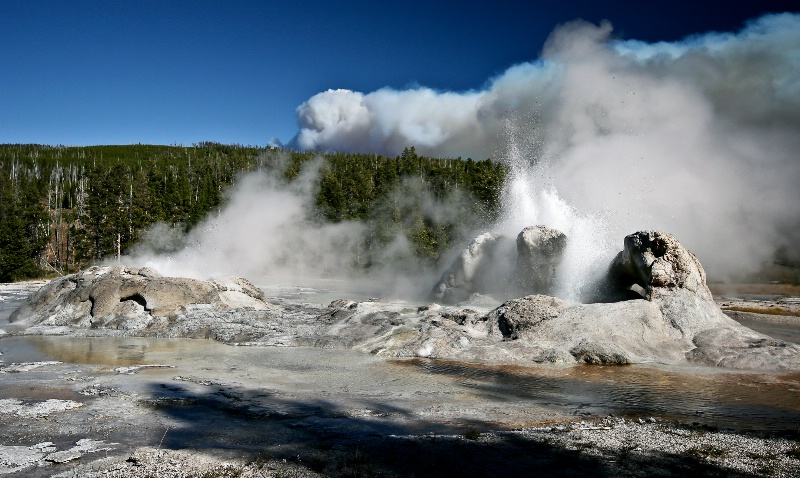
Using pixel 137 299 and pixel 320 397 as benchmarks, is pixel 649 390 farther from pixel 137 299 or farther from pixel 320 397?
pixel 137 299

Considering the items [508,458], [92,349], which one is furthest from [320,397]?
[92,349]

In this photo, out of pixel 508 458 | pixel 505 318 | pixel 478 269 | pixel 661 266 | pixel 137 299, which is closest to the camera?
pixel 508 458

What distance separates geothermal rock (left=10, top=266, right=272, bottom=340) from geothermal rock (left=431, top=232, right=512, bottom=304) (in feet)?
22.7

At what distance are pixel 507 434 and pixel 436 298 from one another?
48.9 ft

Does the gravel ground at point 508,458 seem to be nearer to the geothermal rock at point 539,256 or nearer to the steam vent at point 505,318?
the steam vent at point 505,318

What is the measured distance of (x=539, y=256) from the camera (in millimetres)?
17859

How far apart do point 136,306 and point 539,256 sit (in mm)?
11638

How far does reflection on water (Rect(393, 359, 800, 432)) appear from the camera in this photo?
7.30 m

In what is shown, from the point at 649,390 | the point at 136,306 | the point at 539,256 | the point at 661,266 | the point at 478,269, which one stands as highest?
the point at 539,256

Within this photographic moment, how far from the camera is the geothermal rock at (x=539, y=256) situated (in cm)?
1769

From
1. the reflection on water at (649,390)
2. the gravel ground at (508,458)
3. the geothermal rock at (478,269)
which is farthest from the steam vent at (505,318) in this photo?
the gravel ground at (508,458)

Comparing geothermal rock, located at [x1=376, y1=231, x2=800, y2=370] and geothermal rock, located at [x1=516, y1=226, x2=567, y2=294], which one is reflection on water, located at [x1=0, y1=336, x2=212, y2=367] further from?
geothermal rock, located at [x1=516, y1=226, x2=567, y2=294]

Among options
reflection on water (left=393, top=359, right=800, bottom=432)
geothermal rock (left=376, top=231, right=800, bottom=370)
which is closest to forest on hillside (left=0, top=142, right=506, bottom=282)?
geothermal rock (left=376, top=231, right=800, bottom=370)

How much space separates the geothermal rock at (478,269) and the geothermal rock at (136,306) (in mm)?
6913
